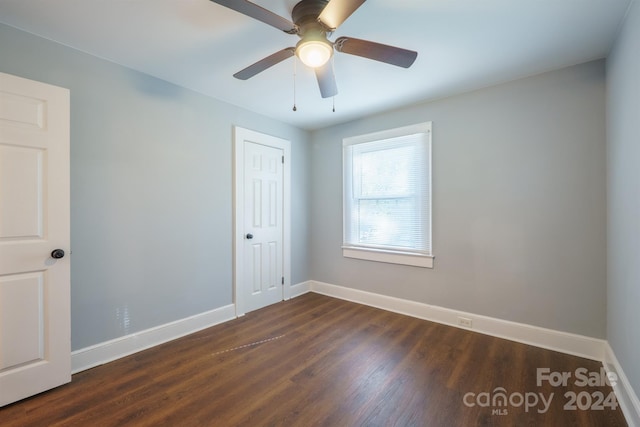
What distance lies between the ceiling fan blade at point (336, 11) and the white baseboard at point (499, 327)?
2.88 meters

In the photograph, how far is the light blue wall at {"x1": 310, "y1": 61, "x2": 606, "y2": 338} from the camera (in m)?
2.24

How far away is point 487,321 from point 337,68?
2.83 meters

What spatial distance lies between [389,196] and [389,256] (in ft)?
2.48

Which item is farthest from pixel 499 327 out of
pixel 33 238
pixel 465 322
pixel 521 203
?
pixel 33 238

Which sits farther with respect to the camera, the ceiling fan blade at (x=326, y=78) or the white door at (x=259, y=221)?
the white door at (x=259, y=221)

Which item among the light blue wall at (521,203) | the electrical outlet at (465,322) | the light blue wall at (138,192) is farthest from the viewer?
the electrical outlet at (465,322)

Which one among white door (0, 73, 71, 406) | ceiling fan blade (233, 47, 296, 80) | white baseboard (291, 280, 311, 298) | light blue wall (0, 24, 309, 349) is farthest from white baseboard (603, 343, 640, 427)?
white door (0, 73, 71, 406)

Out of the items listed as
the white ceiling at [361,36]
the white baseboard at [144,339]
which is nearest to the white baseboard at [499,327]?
the white baseboard at [144,339]

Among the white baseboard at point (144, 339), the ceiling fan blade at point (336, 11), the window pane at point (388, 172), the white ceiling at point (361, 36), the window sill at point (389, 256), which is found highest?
the white ceiling at point (361, 36)

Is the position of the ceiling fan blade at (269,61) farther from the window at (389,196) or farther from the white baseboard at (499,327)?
the white baseboard at (499,327)

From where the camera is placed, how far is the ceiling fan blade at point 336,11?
1323 mm

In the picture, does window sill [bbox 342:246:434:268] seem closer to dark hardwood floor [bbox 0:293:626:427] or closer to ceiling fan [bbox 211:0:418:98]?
dark hardwood floor [bbox 0:293:626:427]

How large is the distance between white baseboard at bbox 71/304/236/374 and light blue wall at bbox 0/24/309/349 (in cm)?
6

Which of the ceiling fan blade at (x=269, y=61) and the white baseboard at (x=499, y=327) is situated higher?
the ceiling fan blade at (x=269, y=61)
